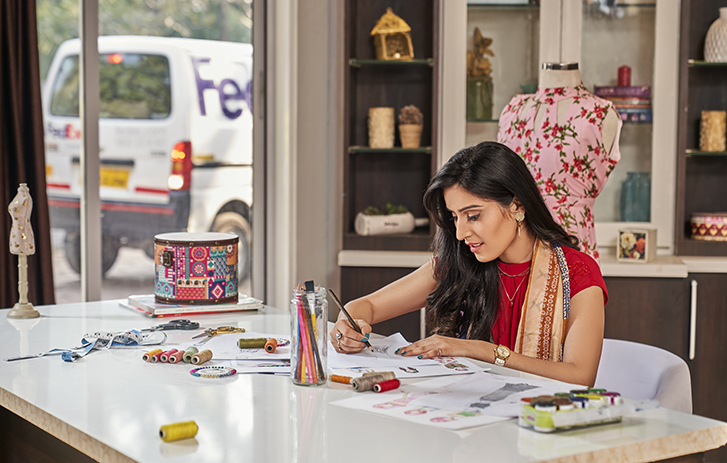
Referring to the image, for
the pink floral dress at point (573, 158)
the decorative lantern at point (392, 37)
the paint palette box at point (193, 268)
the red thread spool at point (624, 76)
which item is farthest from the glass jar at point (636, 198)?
the paint palette box at point (193, 268)

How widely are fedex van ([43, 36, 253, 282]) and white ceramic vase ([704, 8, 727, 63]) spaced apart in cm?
207

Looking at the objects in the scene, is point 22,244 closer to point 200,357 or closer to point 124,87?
point 200,357

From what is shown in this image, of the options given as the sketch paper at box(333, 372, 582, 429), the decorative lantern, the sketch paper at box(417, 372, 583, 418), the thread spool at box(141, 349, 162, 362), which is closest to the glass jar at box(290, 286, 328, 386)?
the sketch paper at box(333, 372, 582, 429)

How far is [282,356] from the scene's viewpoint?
5.07 ft

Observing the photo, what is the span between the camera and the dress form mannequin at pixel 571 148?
8.48ft

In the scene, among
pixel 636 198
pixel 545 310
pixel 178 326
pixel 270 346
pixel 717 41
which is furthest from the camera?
pixel 636 198

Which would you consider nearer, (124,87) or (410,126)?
(124,87)

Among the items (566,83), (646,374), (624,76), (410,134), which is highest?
(624,76)

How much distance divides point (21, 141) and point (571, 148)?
6.23 feet

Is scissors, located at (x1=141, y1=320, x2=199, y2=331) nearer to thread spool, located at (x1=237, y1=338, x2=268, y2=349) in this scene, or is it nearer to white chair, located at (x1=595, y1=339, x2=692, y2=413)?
thread spool, located at (x1=237, y1=338, x2=268, y2=349)

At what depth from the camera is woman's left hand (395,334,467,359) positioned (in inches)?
60.2

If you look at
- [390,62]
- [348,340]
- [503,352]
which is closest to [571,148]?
[390,62]

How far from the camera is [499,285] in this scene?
6.16ft

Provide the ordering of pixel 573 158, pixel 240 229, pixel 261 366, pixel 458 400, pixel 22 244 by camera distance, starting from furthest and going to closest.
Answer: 1. pixel 240 229
2. pixel 573 158
3. pixel 22 244
4. pixel 261 366
5. pixel 458 400
